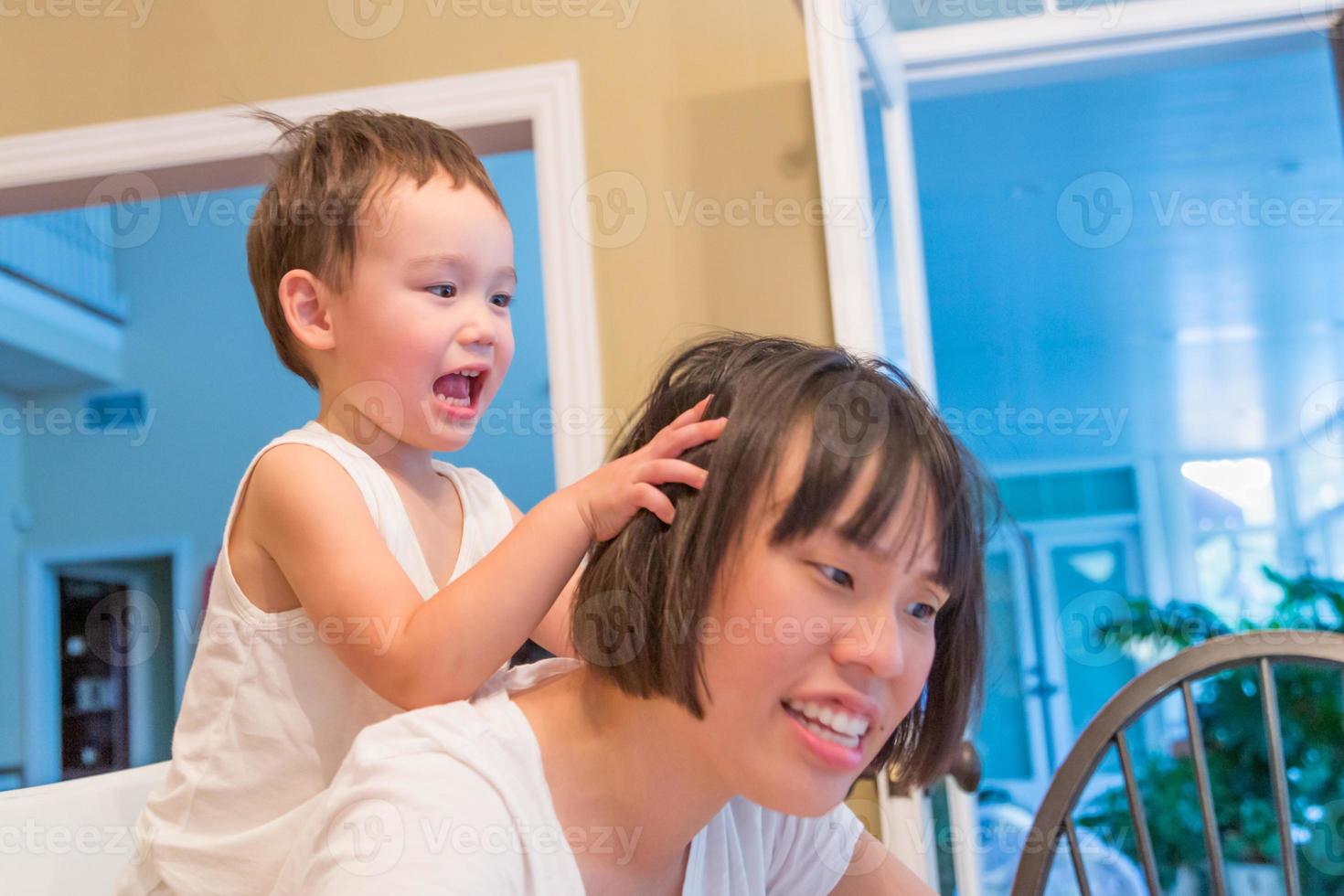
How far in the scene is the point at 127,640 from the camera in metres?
7.37

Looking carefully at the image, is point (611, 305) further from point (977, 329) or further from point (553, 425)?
point (977, 329)

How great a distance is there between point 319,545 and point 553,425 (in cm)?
136

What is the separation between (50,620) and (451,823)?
6.96 meters

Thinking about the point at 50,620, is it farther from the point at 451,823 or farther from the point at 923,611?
the point at 923,611

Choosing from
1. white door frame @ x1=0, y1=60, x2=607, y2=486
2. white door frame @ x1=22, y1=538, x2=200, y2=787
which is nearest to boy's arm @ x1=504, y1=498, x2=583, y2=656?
white door frame @ x1=0, y1=60, x2=607, y2=486

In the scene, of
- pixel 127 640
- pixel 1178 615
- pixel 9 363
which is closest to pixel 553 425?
pixel 1178 615

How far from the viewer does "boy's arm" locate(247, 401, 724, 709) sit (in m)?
0.88

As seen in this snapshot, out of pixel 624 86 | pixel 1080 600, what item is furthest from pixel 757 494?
pixel 1080 600

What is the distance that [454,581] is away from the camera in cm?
98

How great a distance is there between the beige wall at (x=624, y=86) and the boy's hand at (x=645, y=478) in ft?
4.89

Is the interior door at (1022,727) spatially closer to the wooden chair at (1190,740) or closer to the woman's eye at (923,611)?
the wooden chair at (1190,740)

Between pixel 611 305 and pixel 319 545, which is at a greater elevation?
pixel 611 305

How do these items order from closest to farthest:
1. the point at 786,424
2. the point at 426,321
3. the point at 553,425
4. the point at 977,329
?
1. the point at 786,424
2. the point at 426,321
3. the point at 553,425
4. the point at 977,329

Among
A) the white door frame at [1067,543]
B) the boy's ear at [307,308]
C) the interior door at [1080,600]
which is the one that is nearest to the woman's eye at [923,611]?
the boy's ear at [307,308]
